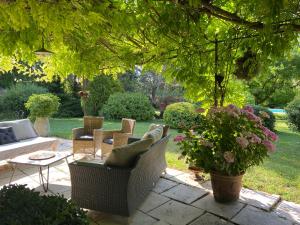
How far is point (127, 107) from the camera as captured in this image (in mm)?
12680

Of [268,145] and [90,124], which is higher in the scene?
[268,145]

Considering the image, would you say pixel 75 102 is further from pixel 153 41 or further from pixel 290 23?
pixel 290 23

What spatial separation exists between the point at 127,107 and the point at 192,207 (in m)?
9.39

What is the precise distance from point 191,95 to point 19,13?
94.0 inches

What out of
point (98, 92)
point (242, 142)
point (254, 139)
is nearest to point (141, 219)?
point (242, 142)

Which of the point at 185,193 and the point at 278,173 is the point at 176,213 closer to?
the point at 185,193

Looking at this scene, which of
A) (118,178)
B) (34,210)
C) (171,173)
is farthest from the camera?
(171,173)

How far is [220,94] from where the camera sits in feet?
12.0

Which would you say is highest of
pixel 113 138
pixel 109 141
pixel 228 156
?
pixel 228 156

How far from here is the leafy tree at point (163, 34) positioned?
1836 millimetres

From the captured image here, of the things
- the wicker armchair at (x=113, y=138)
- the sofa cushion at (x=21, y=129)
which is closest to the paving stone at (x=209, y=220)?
the wicker armchair at (x=113, y=138)

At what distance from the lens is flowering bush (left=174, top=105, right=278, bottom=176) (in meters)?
3.43

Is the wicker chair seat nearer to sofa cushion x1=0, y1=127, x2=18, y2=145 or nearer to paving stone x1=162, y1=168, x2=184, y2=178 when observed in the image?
paving stone x1=162, y1=168, x2=184, y2=178

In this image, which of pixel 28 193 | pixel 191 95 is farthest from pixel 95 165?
pixel 191 95
